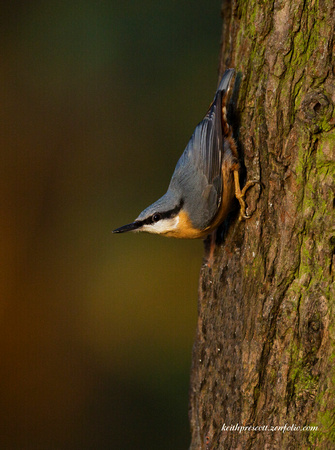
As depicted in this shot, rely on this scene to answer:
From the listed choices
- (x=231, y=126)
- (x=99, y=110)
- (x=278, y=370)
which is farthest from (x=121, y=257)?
(x=278, y=370)

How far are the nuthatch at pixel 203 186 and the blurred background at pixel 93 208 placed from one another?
2439mm

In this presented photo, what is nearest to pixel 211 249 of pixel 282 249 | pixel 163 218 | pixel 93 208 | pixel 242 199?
pixel 163 218

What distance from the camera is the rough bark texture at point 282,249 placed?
1.99 meters

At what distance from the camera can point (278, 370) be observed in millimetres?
2082

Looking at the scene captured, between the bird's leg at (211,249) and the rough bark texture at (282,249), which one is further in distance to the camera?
the bird's leg at (211,249)

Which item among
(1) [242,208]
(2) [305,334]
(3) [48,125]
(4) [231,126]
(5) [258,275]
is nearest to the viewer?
(2) [305,334]

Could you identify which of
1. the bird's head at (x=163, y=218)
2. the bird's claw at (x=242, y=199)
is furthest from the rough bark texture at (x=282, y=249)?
the bird's head at (x=163, y=218)

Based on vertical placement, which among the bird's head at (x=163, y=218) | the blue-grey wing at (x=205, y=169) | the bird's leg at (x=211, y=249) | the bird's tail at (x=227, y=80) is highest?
the bird's tail at (x=227, y=80)

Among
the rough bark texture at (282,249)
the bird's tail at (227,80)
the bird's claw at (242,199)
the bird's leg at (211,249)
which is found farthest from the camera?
the bird's leg at (211,249)

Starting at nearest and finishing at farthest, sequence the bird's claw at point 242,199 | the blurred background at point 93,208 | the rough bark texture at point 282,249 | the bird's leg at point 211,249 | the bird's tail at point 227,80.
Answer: the rough bark texture at point 282,249 → the bird's claw at point 242,199 → the bird's tail at point 227,80 → the bird's leg at point 211,249 → the blurred background at point 93,208

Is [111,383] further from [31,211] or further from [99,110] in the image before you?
[99,110]

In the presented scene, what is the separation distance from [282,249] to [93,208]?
11.2 ft

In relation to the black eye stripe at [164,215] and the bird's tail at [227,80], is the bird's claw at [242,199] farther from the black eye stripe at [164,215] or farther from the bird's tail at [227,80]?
the bird's tail at [227,80]

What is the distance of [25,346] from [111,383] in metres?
0.93
